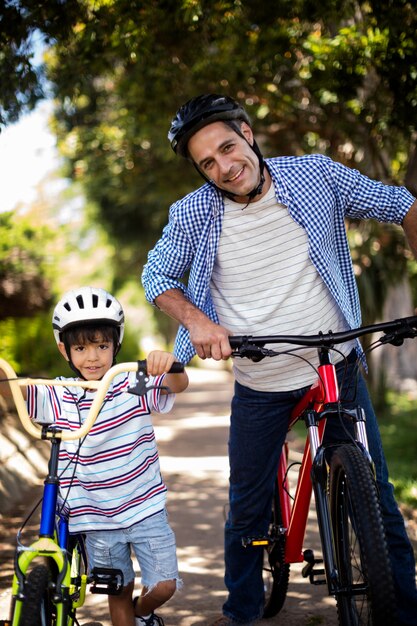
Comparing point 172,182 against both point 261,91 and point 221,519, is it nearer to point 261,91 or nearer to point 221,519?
point 261,91

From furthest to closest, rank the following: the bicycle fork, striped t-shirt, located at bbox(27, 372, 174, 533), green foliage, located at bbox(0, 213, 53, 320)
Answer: green foliage, located at bbox(0, 213, 53, 320) < striped t-shirt, located at bbox(27, 372, 174, 533) < the bicycle fork

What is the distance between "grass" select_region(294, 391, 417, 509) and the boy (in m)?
4.27

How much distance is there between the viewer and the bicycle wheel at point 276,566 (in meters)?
4.26

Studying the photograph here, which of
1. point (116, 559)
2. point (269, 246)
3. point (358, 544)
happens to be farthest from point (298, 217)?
point (116, 559)

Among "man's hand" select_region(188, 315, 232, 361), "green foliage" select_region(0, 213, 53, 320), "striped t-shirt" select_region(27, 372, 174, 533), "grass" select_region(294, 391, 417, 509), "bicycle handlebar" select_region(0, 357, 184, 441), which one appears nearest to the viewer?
"bicycle handlebar" select_region(0, 357, 184, 441)

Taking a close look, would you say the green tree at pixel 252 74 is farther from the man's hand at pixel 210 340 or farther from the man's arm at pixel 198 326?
the man's hand at pixel 210 340

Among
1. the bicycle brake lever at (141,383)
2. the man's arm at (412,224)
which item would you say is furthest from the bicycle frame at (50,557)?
the man's arm at (412,224)

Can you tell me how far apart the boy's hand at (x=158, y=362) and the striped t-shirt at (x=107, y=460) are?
45 centimetres

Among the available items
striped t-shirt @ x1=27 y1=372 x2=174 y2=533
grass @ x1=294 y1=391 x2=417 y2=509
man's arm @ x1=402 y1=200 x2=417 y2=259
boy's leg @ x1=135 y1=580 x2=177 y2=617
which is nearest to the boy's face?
striped t-shirt @ x1=27 y1=372 x2=174 y2=533

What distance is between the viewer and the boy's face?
3.69 m

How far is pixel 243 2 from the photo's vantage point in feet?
20.4

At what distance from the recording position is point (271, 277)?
374 cm

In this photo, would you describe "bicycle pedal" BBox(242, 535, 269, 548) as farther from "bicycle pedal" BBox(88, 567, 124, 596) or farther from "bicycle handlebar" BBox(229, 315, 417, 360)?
"bicycle handlebar" BBox(229, 315, 417, 360)

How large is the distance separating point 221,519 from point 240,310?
3774 millimetres
